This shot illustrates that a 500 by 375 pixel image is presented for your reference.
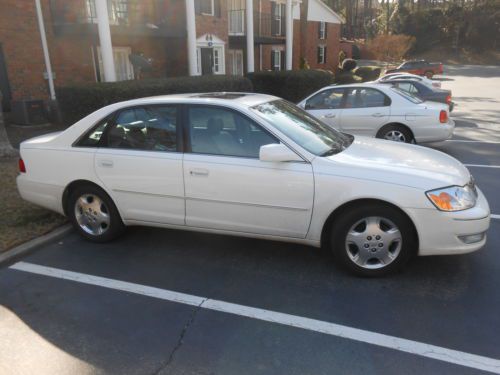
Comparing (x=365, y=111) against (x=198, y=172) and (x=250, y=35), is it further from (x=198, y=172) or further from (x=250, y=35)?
(x=250, y=35)

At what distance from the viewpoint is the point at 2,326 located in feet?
10.8

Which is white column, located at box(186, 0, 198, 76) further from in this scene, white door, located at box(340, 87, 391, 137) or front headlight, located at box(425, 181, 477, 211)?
front headlight, located at box(425, 181, 477, 211)

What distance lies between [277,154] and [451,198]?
4.81 feet

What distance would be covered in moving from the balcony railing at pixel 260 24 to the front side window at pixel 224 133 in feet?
72.1

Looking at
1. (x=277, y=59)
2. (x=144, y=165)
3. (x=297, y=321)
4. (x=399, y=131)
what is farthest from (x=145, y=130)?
(x=277, y=59)

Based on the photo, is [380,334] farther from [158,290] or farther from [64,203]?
[64,203]

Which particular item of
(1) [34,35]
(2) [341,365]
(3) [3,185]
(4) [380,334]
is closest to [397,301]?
(4) [380,334]

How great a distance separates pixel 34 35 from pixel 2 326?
13.0 metres

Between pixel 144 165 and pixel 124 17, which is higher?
pixel 124 17

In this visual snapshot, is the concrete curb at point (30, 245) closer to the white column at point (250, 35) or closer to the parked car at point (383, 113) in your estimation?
the parked car at point (383, 113)

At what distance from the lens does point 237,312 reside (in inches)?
133

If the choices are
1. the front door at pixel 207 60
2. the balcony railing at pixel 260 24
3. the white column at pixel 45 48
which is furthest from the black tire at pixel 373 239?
the balcony railing at pixel 260 24

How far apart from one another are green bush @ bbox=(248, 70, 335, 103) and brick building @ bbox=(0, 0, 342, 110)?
1.91 meters

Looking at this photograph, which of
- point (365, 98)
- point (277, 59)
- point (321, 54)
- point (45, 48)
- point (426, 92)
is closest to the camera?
point (365, 98)
